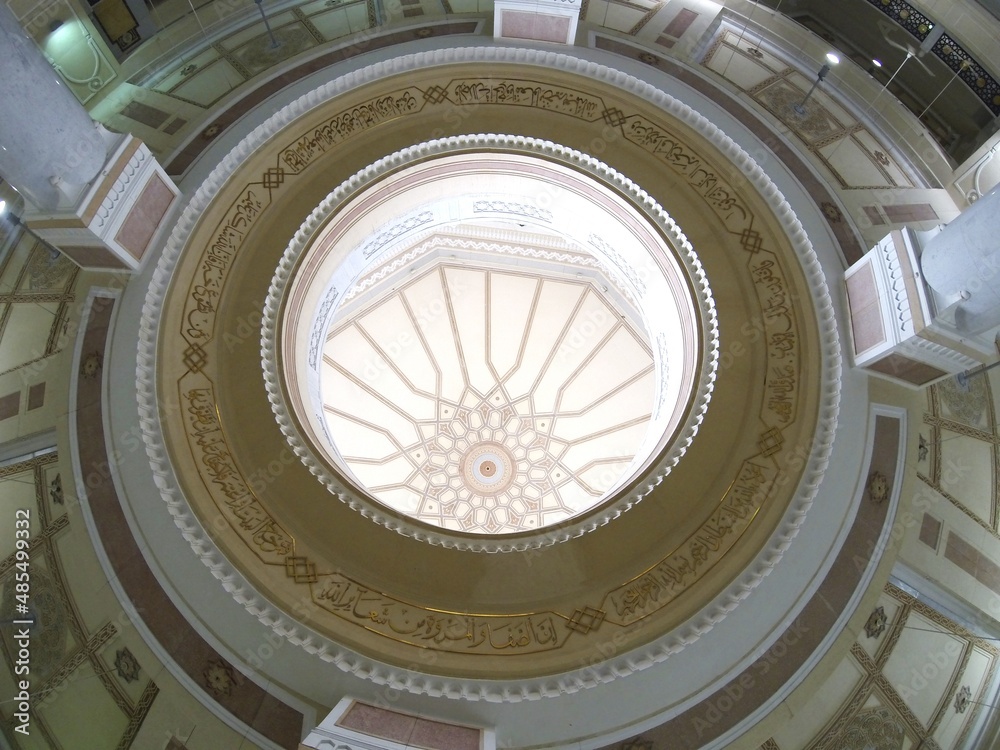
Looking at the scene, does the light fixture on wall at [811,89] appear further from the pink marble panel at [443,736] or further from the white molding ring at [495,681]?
the pink marble panel at [443,736]

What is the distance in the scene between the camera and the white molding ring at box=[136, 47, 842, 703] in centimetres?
564

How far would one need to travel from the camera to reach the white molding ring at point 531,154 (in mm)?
6117

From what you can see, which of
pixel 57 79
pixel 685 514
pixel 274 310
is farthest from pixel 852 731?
pixel 57 79

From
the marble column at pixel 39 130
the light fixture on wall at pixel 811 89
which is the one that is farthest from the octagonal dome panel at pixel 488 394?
the marble column at pixel 39 130

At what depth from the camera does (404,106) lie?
7.09 metres

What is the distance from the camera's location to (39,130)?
16.3ft

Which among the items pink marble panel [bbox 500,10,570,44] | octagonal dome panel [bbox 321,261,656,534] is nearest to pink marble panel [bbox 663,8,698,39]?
pink marble panel [bbox 500,10,570,44]

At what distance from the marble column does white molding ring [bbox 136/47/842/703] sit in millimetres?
1065

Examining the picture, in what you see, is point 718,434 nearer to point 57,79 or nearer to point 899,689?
point 899,689

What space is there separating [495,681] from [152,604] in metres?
3.10

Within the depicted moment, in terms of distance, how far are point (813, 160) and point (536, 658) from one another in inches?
237

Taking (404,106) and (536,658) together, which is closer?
(536,658)

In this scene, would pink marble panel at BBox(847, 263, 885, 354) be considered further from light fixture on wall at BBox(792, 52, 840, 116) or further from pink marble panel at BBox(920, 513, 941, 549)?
light fixture on wall at BBox(792, 52, 840, 116)

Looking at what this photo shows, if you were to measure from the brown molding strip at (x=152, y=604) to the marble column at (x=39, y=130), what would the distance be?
181 centimetres
